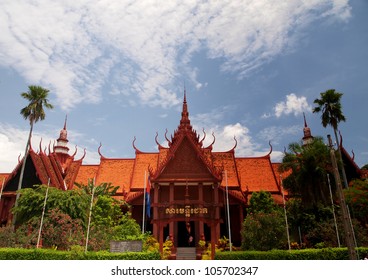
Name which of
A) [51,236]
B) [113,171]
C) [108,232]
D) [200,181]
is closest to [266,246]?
[200,181]

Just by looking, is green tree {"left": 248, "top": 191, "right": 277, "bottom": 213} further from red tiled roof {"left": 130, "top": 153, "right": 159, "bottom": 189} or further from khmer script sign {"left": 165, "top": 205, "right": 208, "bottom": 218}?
red tiled roof {"left": 130, "top": 153, "right": 159, "bottom": 189}

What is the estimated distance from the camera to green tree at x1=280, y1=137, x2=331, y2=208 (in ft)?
68.7

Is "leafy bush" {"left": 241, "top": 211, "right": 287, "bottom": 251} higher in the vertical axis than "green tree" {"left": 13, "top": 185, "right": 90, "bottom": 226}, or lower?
lower

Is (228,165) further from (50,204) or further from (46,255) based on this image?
(46,255)

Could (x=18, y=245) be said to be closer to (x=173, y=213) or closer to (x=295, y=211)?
(x=173, y=213)

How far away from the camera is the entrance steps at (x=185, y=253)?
2122cm

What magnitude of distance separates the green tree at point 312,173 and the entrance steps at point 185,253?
8.64m

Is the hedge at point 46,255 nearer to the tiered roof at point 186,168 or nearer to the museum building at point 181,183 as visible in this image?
the museum building at point 181,183

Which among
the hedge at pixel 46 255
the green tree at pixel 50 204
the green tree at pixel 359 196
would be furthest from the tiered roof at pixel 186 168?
the hedge at pixel 46 255

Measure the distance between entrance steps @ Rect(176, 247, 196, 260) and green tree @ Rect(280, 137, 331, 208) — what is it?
340 inches

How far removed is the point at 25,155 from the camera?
24406 millimetres

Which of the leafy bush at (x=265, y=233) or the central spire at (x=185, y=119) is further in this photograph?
the central spire at (x=185, y=119)

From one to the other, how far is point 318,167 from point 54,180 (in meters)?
20.5

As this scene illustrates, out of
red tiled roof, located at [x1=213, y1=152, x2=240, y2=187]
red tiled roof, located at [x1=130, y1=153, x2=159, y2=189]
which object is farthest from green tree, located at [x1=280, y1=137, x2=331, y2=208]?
red tiled roof, located at [x1=130, y1=153, x2=159, y2=189]
